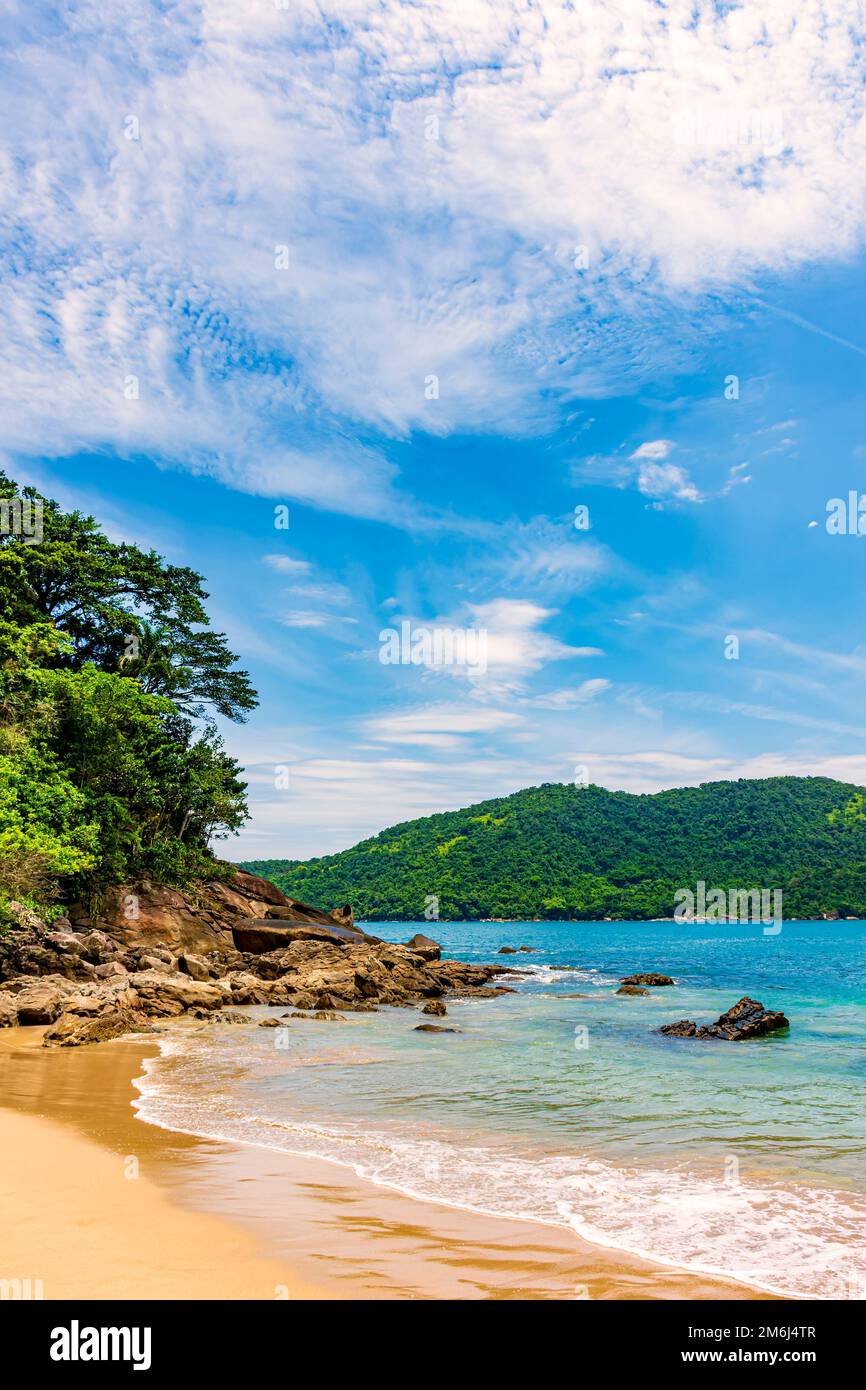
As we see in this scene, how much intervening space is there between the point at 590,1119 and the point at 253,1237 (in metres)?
6.73

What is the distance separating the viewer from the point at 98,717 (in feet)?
98.2

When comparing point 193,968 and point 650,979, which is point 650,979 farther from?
point 193,968

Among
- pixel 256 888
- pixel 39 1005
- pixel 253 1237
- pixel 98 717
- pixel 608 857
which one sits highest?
pixel 98 717

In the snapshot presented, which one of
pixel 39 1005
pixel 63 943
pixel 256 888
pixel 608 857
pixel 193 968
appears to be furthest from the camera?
pixel 608 857

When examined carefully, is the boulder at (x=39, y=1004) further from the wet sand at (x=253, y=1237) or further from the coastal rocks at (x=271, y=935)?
the coastal rocks at (x=271, y=935)

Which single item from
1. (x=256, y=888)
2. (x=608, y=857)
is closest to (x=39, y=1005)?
(x=256, y=888)

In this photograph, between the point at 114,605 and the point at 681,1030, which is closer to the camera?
the point at 681,1030

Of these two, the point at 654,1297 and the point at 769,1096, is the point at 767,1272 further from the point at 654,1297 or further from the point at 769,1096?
the point at 769,1096

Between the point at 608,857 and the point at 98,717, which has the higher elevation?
the point at 98,717

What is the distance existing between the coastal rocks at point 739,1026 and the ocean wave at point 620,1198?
43.8 ft

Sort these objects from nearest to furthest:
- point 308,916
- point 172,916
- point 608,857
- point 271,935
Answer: point 172,916 → point 271,935 → point 308,916 → point 608,857

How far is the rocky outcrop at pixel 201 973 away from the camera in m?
19.2
